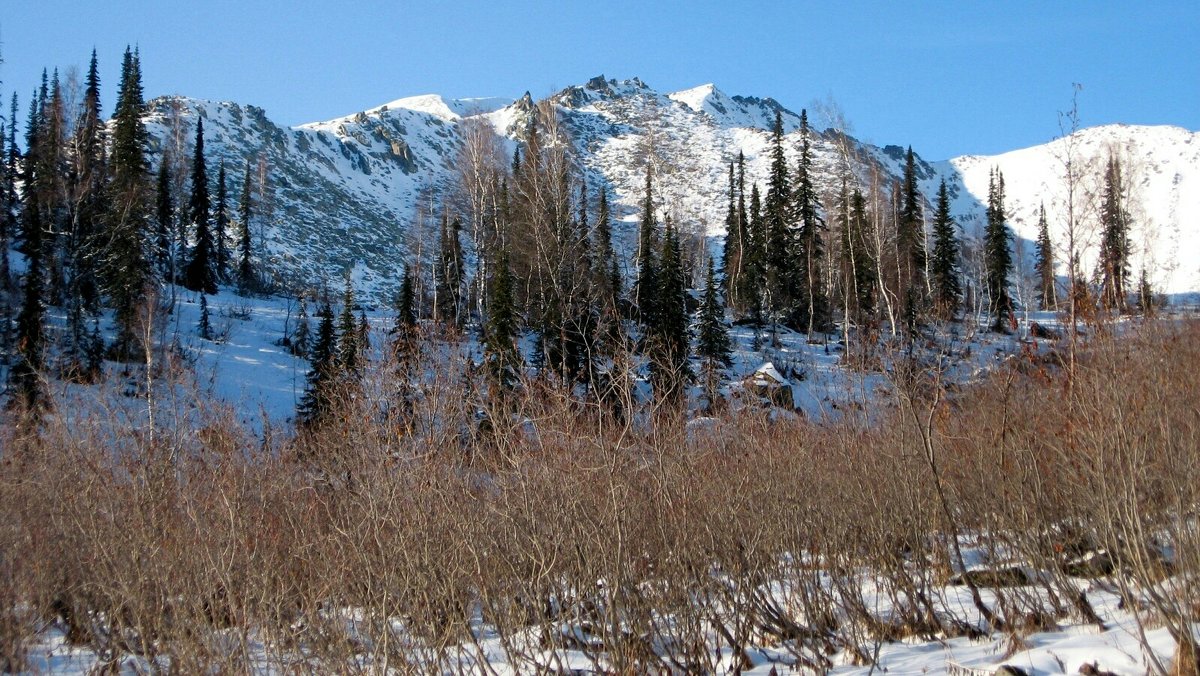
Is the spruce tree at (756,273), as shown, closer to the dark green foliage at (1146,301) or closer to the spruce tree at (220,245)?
the dark green foliage at (1146,301)

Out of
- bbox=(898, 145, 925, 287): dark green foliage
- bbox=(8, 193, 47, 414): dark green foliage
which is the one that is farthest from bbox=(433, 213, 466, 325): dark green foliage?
bbox=(898, 145, 925, 287): dark green foliage

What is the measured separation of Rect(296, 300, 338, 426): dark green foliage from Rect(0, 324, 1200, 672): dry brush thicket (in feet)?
33.5

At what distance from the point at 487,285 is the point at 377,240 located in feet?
124

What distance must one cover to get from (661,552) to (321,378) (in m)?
21.1

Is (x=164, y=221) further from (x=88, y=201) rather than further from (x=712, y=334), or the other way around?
(x=712, y=334)

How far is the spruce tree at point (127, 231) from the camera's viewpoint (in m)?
31.5

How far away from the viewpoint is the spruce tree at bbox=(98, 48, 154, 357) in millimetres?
31547

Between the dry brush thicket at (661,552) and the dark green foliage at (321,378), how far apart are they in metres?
10.2

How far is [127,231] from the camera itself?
33094 millimetres

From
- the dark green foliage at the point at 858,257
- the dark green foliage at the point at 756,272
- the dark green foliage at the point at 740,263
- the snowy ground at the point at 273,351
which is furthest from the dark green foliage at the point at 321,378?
the dark green foliage at the point at 858,257

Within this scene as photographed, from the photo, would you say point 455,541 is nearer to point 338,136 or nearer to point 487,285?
point 487,285

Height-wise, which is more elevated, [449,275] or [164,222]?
[164,222]

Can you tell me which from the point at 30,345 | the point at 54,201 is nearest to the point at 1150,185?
the point at 54,201

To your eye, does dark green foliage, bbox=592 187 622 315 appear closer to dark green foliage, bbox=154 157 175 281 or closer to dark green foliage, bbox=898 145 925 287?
dark green foliage, bbox=898 145 925 287
